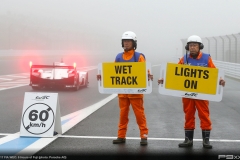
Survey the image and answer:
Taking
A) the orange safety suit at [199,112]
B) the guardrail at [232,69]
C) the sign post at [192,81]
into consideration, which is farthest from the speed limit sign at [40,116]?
the guardrail at [232,69]

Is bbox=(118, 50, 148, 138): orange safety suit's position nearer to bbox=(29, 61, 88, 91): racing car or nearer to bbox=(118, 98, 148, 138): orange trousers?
bbox=(118, 98, 148, 138): orange trousers

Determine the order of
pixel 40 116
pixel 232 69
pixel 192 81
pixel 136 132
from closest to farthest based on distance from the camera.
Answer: pixel 192 81 < pixel 40 116 < pixel 136 132 < pixel 232 69

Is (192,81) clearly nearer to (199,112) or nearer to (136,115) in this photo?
(199,112)

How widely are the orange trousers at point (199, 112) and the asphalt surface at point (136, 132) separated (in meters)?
0.34

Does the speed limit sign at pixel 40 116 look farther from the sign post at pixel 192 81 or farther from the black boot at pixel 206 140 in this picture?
the black boot at pixel 206 140

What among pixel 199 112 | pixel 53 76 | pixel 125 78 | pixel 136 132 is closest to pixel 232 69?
pixel 53 76

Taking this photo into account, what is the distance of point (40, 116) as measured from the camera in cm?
794

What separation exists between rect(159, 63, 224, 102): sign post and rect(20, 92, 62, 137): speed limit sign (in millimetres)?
1894

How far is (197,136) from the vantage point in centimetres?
822

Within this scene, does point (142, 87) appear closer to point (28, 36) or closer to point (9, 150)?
point (9, 150)

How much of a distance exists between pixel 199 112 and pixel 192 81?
A: 590mm

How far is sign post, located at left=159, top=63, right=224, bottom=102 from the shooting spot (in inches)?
289

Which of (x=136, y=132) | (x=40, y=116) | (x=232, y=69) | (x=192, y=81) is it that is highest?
(x=192, y=81)

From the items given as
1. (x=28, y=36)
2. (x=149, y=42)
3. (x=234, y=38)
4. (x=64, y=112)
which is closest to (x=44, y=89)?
(x=64, y=112)
